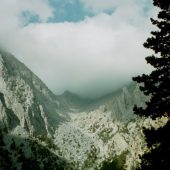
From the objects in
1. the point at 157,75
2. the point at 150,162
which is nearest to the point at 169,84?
the point at 157,75

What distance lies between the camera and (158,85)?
30281mm

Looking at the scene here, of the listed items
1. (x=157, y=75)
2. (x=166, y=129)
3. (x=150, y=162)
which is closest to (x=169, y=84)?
(x=157, y=75)

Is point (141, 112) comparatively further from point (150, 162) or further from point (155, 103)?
point (150, 162)

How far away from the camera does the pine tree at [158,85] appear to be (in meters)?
28.3

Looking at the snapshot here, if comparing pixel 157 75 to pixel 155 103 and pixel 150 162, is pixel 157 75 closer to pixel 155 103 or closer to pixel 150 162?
pixel 155 103

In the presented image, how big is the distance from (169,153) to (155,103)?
4.01 meters

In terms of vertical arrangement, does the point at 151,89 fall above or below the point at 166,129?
above

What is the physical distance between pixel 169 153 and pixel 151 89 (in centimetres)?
507

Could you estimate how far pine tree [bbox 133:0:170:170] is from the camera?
28.3m

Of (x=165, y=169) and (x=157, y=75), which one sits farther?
(x=157, y=75)

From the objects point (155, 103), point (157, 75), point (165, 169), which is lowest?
point (165, 169)

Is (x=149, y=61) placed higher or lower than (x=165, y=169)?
higher

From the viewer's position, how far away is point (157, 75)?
3069 cm

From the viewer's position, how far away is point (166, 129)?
28.1 meters
